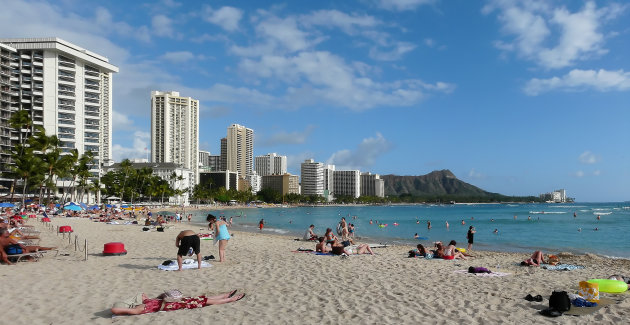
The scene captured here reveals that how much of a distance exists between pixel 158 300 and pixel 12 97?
300ft

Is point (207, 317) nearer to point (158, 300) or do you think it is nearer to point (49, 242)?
point (158, 300)

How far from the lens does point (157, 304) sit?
7.25 meters

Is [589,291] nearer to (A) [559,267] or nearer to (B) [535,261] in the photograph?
(A) [559,267]

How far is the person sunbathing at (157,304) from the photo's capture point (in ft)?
22.7

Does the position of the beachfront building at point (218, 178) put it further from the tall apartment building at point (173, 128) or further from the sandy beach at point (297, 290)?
the sandy beach at point (297, 290)

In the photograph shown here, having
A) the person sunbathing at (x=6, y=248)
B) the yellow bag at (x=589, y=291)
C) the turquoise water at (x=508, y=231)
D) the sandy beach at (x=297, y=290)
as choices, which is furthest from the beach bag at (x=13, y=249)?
the turquoise water at (x=508, y=231)

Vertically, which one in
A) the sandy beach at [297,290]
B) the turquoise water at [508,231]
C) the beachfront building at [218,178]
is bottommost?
the turquoise water at [508,231]

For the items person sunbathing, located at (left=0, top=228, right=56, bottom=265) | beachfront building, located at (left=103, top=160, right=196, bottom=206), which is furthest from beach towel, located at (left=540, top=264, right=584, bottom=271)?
beachfront building, located at (left=103, top=160, right=196, bottom=206)

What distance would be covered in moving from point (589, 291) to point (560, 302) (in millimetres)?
1155

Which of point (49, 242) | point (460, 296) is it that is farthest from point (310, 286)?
point (49, 242)

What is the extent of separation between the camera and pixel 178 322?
6.61 metres

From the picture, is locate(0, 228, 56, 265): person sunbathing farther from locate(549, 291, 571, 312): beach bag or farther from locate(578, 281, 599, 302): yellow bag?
locate(578, 281, 599, 302): yellow bag

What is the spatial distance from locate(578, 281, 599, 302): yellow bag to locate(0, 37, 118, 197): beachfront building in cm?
8783

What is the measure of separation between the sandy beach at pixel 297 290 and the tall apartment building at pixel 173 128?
150339 mm
